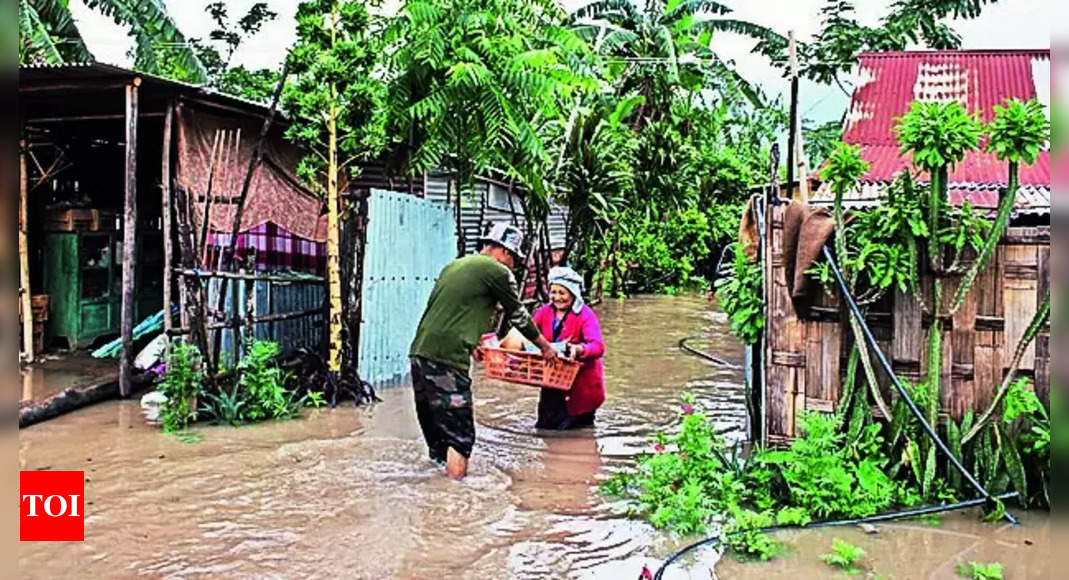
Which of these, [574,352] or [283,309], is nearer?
[574,352]

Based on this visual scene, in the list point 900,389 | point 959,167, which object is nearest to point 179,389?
point 900,389

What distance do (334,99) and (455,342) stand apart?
3.69 meters

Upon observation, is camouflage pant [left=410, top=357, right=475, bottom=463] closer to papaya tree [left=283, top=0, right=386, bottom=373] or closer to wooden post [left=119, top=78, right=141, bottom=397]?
papaya tree [left=283, top=0, right=386, bottom=373]

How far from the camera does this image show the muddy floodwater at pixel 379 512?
512cm

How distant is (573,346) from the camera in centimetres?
789

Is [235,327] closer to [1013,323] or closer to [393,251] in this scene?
[393,251]

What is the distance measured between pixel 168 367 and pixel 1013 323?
22.1 ft

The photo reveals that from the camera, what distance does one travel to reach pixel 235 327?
912 centimetres

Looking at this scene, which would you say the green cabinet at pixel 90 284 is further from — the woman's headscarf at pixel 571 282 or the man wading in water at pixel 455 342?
the man wading in water at pixel 455 342

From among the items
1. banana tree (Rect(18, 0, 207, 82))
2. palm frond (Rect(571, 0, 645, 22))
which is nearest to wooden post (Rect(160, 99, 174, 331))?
banana tree (Rect(18, 0, 207, 82))

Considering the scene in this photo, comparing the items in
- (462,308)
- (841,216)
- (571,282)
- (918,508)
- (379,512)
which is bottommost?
(379,512)

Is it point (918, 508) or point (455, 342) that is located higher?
point (455, 342)

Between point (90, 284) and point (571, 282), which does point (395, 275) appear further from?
point (90, 284)

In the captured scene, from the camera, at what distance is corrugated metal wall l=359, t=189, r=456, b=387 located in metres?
9.92
